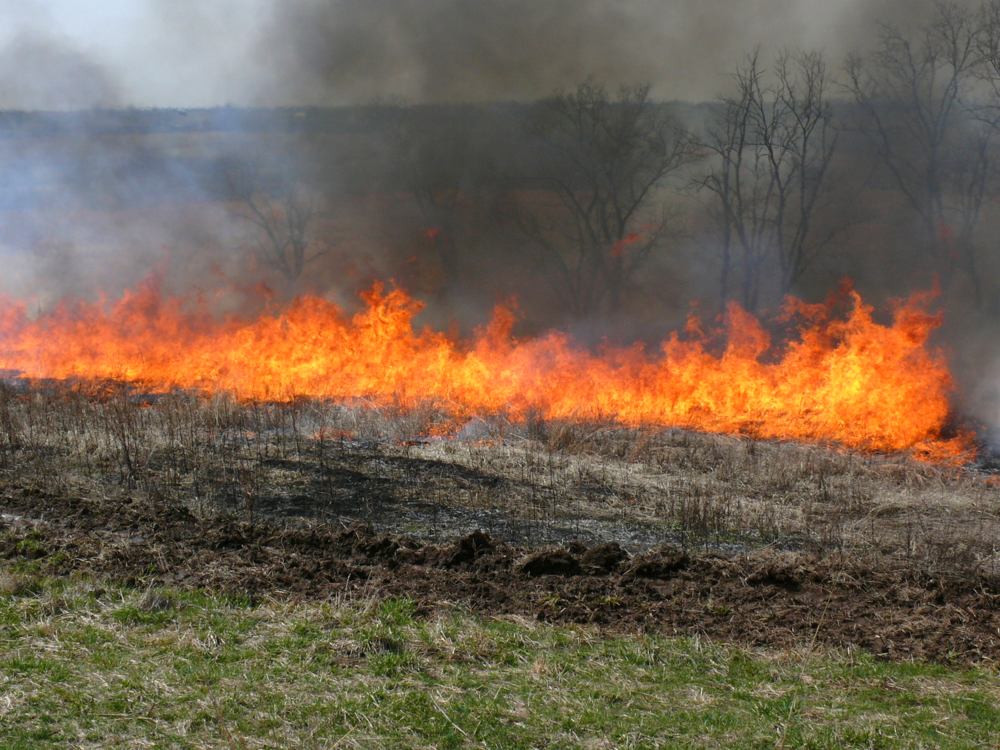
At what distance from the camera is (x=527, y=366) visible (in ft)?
57.9

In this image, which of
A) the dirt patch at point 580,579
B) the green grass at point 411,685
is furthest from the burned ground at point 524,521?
the green grass at point 411,685

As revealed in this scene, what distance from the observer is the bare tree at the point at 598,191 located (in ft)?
77.4

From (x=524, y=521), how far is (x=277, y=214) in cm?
1685

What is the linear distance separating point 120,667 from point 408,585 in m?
2.01

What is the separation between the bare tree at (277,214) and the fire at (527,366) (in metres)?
2.54

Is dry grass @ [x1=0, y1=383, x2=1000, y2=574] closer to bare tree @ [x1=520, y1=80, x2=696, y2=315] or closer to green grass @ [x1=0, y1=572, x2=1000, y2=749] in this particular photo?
green grass @ [x1=0, y1=572, x2=1000, y2=749]

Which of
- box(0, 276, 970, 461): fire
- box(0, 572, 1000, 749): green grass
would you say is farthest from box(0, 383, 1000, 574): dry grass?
box(0, 572, 1000, 749): green grass

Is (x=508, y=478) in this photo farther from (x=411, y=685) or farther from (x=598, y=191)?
(x=598, y=191)

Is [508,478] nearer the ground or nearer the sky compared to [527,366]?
nearer the ground

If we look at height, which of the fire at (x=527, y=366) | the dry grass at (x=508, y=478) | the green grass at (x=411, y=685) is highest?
the fire at (x=527, y=366)

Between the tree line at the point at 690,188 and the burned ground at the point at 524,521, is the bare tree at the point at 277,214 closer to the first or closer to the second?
the tree line at the point at 690,188

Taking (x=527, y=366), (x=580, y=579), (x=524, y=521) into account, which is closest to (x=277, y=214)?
(x=527, y=366)

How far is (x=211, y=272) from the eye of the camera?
21609 millimetres

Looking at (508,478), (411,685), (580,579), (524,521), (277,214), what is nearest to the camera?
(411,685)
